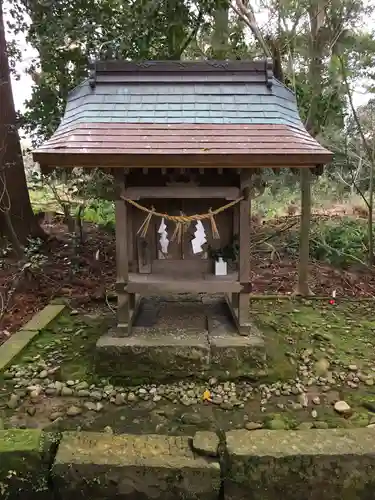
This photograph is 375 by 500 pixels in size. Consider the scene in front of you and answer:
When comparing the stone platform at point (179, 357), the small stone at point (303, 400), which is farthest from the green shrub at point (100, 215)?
the small stone at point (303, 400)

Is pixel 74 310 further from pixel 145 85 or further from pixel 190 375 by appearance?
pixel 145 85

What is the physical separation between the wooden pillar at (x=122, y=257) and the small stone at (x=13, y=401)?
99 cm

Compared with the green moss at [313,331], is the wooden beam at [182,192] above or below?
above

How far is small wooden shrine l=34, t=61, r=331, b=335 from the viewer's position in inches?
125

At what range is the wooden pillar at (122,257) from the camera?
359cm

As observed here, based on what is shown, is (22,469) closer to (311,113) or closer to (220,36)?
(311,113)

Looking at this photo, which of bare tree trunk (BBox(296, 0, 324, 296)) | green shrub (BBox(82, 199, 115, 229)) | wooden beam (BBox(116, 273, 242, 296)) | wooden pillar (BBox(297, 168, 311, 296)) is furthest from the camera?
green shrub (BBox(82, 199, 115, 229))

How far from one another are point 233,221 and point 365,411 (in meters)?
1.95

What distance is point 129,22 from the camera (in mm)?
5426

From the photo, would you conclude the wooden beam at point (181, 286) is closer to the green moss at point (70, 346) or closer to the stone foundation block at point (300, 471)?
the green moss at point (70, 346)

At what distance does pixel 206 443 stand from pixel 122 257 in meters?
1.77

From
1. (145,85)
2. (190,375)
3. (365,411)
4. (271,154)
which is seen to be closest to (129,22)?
(145,85)

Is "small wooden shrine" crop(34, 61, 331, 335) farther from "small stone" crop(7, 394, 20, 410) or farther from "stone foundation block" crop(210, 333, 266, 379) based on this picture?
"small stone" crop(7, 394, 20, 410)

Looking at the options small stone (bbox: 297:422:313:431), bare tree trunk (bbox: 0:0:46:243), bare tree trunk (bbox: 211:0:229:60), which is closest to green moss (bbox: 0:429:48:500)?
small stone (bbox: 297:422:313:431)
